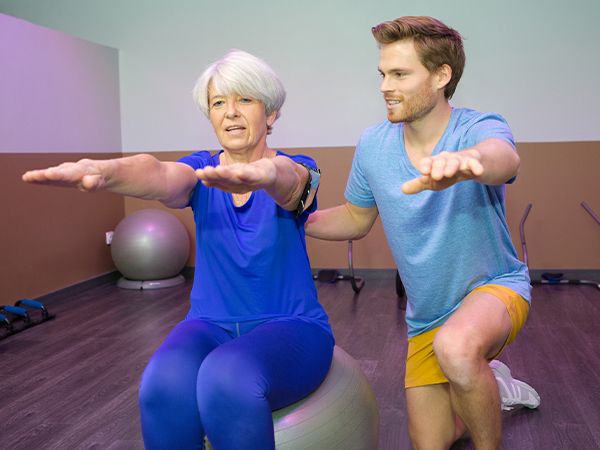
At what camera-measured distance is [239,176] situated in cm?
135

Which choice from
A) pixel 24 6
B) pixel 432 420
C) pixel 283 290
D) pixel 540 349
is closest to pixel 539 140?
pixel 540 349

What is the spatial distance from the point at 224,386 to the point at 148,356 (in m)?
2.11

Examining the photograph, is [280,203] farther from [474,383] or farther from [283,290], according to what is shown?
[474,383]

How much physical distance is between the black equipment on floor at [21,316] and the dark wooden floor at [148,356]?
0.20 feet

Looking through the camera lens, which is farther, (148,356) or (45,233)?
A: (45,233)

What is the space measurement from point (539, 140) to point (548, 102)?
30cm

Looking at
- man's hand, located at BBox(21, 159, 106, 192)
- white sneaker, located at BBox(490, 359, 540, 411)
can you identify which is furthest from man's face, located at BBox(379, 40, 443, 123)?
white sneaker, located at BBox(490, 359, 540, 411)

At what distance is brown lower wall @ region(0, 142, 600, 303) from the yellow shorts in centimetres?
322

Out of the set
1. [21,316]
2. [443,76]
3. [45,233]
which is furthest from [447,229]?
[45,233]

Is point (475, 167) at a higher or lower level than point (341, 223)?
higher

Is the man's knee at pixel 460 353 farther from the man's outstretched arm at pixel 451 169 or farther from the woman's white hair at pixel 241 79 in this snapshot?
the woman's white hair at pixel 241 79

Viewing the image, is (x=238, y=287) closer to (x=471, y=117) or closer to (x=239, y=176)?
(x=239, y=176)

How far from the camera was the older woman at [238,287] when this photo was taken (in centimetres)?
149

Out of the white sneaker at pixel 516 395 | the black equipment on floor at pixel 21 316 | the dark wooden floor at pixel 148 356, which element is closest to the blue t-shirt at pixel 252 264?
the dark wooden floor at pixel 148 356
